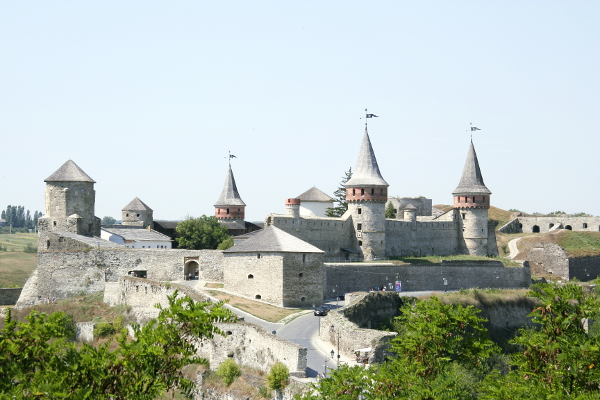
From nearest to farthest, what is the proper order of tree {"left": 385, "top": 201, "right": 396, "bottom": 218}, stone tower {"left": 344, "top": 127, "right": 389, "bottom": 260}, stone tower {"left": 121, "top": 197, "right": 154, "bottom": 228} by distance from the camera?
stone tower {"left": 344, "top": 127, "right": 389, "bottom": 260}, stone tower {"left": 121, "top": 197, "right": 154, "bottom": 228}, tree {"left": 385, "top": 201, "right": 396, "bottom": 218}

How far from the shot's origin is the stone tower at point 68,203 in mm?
58062

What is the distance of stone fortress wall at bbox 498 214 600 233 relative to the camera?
9962 centimetres

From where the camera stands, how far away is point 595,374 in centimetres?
1920

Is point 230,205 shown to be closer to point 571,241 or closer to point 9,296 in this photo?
point 9,296

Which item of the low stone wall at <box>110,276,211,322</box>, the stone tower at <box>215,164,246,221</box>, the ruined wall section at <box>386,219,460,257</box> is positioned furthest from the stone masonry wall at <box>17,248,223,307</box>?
the stone tower at <box>215,164,246,221</box>

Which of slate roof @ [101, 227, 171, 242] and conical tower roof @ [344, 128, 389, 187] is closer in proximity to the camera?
slate roof @ [101, 227, 171, 242]

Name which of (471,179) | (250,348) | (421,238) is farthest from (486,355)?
(471,179)

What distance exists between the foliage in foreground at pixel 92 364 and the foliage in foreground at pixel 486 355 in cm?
476

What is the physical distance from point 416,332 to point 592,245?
64.7 metres

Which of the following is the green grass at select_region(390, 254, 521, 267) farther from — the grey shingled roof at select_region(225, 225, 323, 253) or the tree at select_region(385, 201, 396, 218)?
the grey shingled roof at select_region(225, 225, 323, 253)

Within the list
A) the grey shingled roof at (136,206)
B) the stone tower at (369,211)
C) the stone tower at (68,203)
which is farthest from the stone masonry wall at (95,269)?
the grey shingled roof at (136,206)

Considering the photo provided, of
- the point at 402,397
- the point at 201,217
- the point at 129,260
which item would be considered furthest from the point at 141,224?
the point at 402,397

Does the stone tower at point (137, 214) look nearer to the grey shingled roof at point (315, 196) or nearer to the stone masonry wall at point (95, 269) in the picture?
the grey shingled roof at point (315, 196)

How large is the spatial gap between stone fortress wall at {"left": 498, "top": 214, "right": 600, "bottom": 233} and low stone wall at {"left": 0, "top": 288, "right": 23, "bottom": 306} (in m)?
61.5
